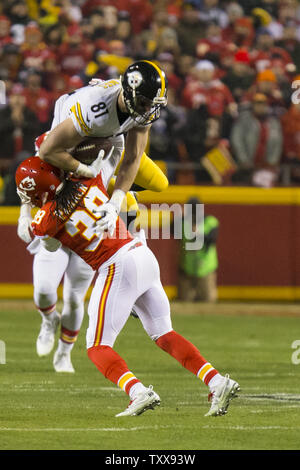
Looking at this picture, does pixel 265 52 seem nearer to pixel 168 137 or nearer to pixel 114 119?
pixel 168 137

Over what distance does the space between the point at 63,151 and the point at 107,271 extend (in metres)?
0.73

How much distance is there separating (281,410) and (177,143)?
25.7 ft

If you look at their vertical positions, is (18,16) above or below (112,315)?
above

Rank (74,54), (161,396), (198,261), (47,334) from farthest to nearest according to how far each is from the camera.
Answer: (74,54) → (198,261) → (47,334) → (161,396)

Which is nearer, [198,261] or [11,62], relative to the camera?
[198,261]

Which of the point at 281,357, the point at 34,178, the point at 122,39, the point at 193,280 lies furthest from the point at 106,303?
the point at 122,39

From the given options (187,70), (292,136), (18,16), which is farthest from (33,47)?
(292,136)

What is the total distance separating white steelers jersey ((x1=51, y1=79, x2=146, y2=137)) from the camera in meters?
5.89

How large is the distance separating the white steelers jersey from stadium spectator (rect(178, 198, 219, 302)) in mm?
7401

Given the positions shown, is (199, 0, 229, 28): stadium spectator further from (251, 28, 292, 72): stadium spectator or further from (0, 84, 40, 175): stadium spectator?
(0, 84, 40, 175): stadium spectator

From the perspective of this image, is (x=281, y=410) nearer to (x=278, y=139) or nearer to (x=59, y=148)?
(x=59, y=148)

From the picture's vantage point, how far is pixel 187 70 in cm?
1490

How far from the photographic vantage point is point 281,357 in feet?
29.7

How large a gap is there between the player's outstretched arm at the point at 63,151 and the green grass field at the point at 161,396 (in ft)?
4.63
